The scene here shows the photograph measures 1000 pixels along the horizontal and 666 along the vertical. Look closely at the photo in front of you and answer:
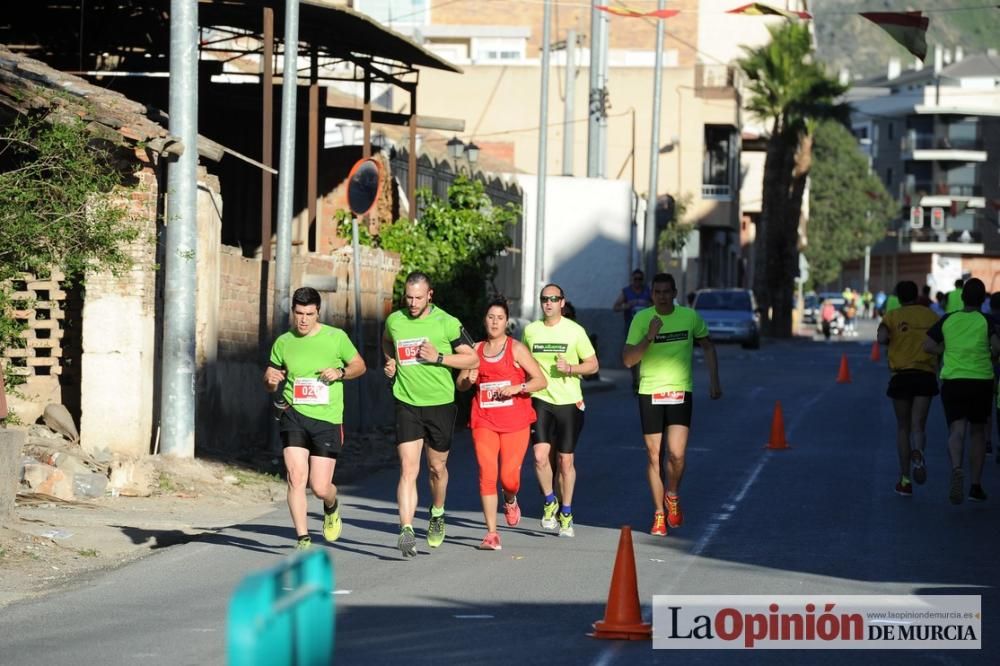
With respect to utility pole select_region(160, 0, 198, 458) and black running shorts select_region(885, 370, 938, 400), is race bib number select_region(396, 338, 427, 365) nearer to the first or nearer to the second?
utility pole select_region(160, 0, 198, 458)

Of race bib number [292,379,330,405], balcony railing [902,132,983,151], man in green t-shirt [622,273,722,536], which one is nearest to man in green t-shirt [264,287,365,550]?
race bib number [292,379,330,405]

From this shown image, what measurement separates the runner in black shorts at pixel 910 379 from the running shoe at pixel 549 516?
4.07 m

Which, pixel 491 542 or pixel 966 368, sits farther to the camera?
pixel 966 368

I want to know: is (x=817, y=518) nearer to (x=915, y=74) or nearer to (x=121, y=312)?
(x=121, y=312)

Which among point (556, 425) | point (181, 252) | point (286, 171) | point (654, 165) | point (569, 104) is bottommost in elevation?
point (556, 425)

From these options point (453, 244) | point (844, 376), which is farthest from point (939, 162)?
point (453, 244)

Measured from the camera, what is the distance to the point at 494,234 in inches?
928

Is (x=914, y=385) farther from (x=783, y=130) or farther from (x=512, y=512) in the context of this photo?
(x=783, y=130)

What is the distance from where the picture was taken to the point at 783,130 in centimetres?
5822

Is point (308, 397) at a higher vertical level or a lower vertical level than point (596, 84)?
lower

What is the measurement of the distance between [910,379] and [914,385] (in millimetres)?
67

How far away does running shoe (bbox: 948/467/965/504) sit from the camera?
1476 cm

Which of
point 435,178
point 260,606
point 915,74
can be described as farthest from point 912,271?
point 260,606

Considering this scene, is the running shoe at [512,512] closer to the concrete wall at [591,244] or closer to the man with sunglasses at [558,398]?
the man with sunglasses at [558,398]
